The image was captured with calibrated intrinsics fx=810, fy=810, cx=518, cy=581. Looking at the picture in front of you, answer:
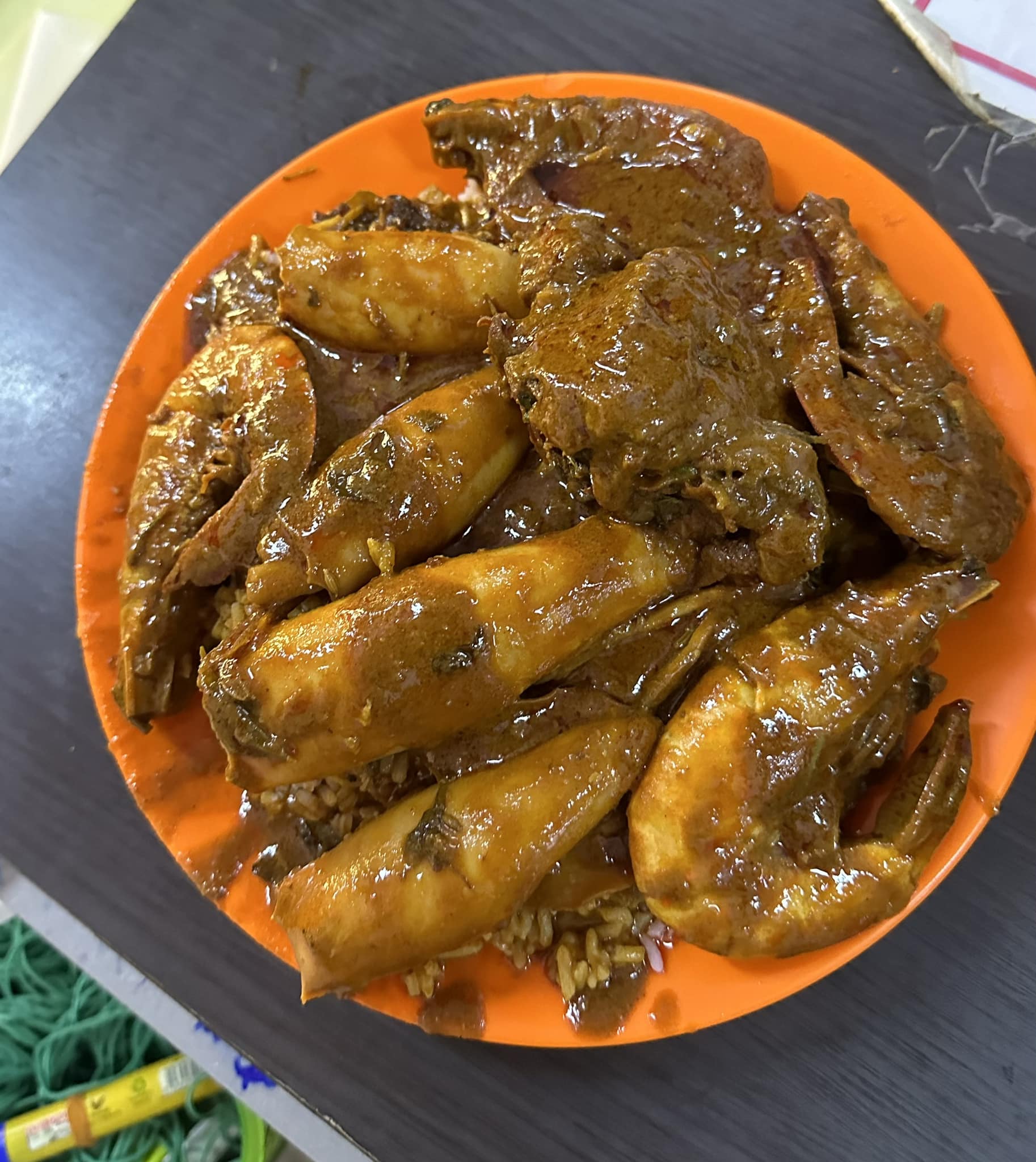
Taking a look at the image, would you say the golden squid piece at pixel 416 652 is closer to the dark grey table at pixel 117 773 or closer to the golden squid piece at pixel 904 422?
the golden squid piece at pixel 904 422

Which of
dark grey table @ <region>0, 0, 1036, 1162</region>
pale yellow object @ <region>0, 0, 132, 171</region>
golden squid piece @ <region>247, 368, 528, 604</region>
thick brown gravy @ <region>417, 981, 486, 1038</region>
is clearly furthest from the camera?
pale yellow object @ <region>0, 0, 132, 171</region>

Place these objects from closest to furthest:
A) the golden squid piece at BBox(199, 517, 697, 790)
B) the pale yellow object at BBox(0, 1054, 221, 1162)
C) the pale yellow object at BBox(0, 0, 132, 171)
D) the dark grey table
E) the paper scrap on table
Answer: the golden squid piece at BBox(199, 517, 697, 790)
the dark grey table
the paper scrap on table
the pale yellow object at BBox(0, 1054, 221, 1162)
the pale yellow object at BBox(0, 0, 132, 171)

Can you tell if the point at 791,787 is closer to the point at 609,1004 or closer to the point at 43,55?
the point at 609,1004

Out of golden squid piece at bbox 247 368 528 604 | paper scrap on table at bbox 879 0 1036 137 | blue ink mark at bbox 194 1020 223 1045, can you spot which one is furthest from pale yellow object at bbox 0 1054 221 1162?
paper scrap on table at bbox 879 0 1036 137

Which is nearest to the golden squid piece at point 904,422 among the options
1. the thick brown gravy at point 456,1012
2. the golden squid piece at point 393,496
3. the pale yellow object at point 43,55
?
the golden squid piece at point 393,496

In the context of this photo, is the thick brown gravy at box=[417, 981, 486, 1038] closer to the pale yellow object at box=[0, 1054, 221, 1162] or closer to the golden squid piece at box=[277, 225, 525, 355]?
the golden squid piece at box=[277, 225, 525, 355]

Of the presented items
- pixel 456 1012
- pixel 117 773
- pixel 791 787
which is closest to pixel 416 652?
pixel 791 787
